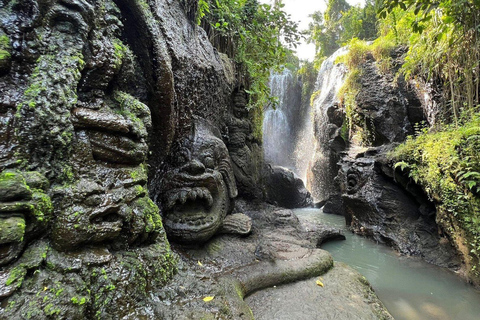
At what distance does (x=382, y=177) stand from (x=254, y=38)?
14.9ft

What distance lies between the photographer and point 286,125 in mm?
16875

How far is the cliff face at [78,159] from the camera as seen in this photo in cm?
147

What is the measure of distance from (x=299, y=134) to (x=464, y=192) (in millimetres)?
13062

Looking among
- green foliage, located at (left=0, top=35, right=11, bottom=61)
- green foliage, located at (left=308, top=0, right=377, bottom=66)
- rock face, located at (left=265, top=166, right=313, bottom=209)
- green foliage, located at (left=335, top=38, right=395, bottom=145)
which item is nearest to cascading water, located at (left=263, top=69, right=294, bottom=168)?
green foliage, located at (left=308, top=0, right=377, bottom=66)

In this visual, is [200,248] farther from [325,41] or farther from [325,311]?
[325,41]

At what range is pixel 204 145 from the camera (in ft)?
13.0

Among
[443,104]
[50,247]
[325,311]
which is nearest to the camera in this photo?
[50,247]

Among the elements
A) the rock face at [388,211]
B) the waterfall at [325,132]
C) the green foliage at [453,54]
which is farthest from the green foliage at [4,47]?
the waterfall at [325,132]

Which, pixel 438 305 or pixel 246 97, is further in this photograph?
pixel 246 97

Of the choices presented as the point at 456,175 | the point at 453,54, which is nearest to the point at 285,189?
the point at 456,175

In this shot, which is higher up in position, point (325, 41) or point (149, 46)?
point (325, 41)

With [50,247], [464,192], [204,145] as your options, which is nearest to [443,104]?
[464,192]

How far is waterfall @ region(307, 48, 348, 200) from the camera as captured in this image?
963cm

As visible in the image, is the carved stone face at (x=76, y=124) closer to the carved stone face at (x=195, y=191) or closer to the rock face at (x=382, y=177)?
the carved stone face at (x=195, y=191)
